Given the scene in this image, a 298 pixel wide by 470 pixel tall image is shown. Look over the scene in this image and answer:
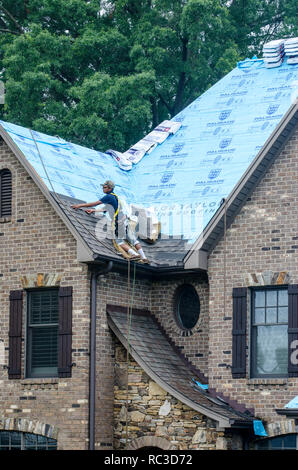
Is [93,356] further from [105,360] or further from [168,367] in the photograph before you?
[168,367]

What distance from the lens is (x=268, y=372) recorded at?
24328 mm

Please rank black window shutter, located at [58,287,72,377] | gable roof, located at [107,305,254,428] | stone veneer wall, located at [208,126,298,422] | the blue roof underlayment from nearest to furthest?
gable roof, located at [107,305,254,428]
stone veneer wall, located at [208,126,298,422]
black window shutter, located at [58,287,72,377]
the blue roof underlayment

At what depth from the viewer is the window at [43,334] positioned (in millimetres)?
25016

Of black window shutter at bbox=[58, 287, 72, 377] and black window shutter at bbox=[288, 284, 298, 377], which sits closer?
black window shutter at bbox=[288, 284, 298, 377]

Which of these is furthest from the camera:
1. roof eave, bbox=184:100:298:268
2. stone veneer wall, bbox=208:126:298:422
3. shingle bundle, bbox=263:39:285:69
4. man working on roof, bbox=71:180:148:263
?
shingle bundle, bbox=263:39:285:69

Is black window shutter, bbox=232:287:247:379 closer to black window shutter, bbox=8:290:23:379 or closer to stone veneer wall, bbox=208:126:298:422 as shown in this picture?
stone veneer wall, bbox=208:126:298:422

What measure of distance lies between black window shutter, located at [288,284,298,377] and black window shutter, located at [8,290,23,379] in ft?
19.2

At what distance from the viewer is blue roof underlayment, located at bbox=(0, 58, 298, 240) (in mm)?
26828

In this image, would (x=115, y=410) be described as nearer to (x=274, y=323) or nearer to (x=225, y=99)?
(x=274, y=323)

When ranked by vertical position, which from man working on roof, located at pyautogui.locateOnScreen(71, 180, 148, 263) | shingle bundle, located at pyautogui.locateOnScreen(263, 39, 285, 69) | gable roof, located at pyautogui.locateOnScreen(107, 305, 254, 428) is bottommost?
gable roof, located at pyautogui.locateOnScreen(107, 305, 254, 428)

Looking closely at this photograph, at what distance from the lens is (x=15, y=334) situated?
2525 cm

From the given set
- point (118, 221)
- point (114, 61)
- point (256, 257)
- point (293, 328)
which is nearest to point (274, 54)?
point (256, 257)

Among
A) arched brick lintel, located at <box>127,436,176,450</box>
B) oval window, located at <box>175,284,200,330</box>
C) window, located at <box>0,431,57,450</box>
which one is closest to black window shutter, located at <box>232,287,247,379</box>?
oval window, located at <box>175,284,200,330</box>

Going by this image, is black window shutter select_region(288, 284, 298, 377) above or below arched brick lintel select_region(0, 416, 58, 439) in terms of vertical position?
above
